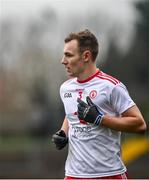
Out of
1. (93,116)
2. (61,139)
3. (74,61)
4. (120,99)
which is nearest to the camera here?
(93,116)

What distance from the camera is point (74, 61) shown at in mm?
6168

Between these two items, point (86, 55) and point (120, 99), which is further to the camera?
point (86, 55)

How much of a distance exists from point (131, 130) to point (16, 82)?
43275 millimetres

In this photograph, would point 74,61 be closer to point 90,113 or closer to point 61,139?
point 90,113

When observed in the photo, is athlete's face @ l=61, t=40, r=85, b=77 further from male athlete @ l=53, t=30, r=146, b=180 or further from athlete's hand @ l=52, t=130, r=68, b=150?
athlete's hand @ l=52, t=130, r=68, b=150

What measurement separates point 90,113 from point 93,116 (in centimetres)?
3

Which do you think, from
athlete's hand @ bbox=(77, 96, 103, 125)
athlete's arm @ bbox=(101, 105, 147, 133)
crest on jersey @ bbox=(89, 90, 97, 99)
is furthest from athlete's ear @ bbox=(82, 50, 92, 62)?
athlete's arm @ bbox=(101, 105, 147, 133)

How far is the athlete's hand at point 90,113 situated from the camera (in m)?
5.93

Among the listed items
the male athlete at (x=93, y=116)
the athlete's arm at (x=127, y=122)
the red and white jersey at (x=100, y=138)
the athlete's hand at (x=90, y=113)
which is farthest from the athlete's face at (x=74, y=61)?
the athlete's arm at (x=127, y=122)

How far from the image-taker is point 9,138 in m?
41.4

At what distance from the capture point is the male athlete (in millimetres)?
5984

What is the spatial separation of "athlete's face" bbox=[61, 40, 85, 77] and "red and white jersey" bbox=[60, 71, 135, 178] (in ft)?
0.41

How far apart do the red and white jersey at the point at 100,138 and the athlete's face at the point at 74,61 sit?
0.12m

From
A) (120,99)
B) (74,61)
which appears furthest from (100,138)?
(74,61)
